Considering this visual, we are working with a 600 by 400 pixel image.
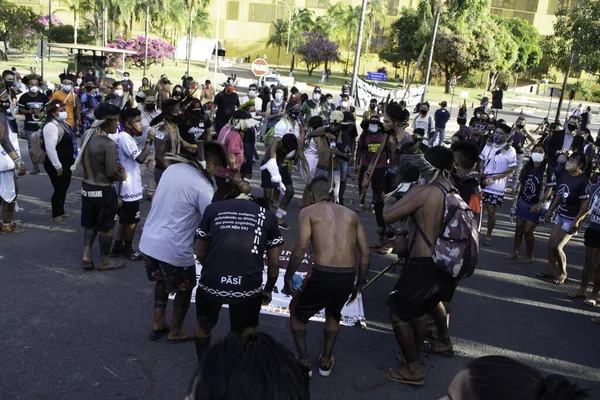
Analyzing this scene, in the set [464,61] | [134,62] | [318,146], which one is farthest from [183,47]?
[318,146]

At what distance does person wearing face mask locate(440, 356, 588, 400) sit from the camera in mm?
1338

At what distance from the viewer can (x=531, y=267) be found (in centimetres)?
782

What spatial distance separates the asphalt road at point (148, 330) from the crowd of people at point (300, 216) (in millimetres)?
221

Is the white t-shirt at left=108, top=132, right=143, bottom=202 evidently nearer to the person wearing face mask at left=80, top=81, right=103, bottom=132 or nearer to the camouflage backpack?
the camouflage backpack

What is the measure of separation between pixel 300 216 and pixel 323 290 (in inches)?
24.4

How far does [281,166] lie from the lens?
27.2ft

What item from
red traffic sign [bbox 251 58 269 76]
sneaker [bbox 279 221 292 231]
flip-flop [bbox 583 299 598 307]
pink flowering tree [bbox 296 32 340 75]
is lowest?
sneaker [bbox 279 221 292 231]

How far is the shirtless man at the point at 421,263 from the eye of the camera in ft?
13.7

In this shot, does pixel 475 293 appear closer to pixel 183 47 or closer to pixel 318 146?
pixel 318 146

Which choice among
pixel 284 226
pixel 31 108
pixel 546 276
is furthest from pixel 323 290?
pixel 31 108

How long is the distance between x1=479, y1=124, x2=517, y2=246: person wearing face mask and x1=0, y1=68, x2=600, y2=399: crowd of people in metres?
0.02

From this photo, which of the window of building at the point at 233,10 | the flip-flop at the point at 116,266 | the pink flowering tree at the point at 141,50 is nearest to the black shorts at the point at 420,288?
the flip-flop at the point at 116,266

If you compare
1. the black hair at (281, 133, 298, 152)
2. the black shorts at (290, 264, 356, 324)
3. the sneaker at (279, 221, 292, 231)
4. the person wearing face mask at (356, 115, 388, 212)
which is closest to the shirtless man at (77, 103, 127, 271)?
the black hair at (281, 133, 298, 152)

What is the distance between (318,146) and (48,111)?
4.15m
